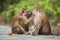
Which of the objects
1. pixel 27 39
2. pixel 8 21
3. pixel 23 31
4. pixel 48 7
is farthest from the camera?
pixel 8 21

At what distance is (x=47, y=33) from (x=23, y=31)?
1.17 m

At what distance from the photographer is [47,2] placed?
1781 centimetres

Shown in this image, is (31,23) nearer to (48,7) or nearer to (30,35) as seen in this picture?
(30,35)

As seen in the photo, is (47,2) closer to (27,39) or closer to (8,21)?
(8,21)

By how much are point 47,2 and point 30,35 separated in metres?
5.39

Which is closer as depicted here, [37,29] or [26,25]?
[37,29]

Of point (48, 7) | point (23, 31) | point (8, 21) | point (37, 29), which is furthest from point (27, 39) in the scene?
point (8, 21)

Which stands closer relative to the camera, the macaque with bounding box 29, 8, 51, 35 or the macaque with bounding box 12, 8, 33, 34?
the macaque with bounding box 29, 8, 51, 35

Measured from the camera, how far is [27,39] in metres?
11.3

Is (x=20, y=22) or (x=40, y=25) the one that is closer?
(x=40, y=25)

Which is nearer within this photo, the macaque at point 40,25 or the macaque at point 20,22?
the macaque at point 40,25

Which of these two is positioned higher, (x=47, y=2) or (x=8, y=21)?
(x=47, y=2)

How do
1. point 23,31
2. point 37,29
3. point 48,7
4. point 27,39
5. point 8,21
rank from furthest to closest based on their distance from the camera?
point 8,21, point 48,7, point 23,31, point 37,29, point 27,39

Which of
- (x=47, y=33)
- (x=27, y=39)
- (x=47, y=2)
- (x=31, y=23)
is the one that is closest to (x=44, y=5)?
(x=47, y=2)
